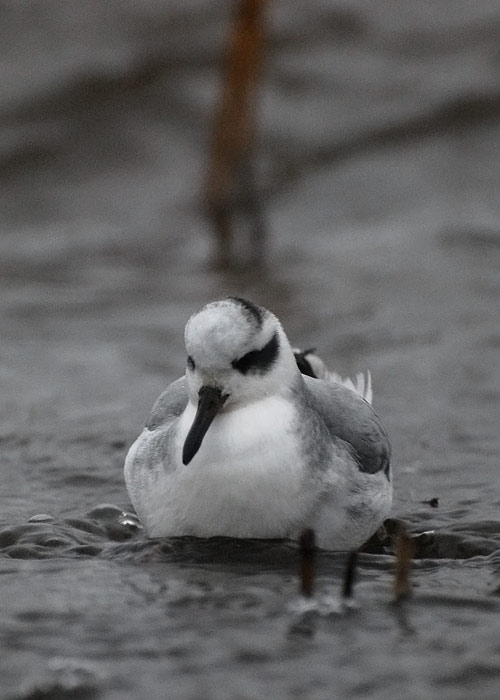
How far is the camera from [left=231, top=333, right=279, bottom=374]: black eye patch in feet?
22.3

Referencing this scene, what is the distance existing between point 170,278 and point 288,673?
824 centimetres

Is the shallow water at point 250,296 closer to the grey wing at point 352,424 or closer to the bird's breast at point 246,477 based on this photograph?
the bird's breast at point 246,477

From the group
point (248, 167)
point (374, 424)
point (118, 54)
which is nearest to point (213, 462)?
point (374, 424)

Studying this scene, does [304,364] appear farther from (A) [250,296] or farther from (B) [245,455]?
(A) [250,296]

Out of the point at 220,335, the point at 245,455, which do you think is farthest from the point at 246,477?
the point at 220,335

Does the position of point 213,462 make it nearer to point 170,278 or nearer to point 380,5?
point 170,278

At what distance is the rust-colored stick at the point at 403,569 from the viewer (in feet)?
19.2

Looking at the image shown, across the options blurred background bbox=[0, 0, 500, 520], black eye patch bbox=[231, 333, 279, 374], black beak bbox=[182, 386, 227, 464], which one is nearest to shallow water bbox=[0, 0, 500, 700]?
blurred background bbox=[0, 0, 500, 520]

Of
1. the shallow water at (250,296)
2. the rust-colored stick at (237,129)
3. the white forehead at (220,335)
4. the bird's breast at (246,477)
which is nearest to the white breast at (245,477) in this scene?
the bird's breast at (246,477)

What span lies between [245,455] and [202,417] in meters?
0.30

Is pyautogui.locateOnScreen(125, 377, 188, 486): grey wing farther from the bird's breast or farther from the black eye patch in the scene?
the black eye patch

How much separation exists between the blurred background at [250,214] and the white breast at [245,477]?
1522 millimetres

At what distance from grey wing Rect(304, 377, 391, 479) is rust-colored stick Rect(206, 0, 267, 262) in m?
6.33

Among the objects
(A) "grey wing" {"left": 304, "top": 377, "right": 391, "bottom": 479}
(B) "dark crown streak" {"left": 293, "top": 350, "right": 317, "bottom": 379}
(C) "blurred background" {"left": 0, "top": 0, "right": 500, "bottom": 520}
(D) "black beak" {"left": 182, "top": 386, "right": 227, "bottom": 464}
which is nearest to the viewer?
(D) "black beak" {"left": 182, "top": 386, "right": 227, "bottom": 464}
